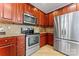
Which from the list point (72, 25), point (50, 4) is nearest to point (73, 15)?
point (72, 25)

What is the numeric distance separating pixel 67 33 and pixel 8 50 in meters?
1.41

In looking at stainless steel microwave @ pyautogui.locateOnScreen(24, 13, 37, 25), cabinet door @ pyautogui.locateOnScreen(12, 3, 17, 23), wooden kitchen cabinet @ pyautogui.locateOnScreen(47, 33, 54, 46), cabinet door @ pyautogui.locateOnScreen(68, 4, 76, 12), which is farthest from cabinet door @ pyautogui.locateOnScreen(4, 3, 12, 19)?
cabinet door @ pyautogui.locateOnScreen(68, 4, 76, 12)

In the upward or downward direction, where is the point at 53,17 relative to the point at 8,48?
upward

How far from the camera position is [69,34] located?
318 centimetres

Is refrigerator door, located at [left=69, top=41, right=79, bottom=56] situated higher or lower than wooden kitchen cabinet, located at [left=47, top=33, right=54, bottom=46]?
lower

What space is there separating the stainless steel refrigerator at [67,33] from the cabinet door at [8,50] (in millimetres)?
949

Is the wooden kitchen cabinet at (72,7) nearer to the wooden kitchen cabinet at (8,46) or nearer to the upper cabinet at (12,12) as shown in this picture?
the upper cabinet at (12,12)

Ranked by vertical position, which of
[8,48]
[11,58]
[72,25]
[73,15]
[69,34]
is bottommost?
[11,58]

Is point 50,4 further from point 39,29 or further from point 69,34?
point 69,34

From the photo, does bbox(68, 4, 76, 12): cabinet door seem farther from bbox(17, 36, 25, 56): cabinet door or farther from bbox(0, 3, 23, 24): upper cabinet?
bbox(17, 36, 25, 56): cabinet door

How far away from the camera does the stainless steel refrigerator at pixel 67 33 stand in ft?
9.91

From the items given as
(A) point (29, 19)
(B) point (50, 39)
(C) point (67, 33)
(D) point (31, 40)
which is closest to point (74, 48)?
(C) point (67, 33)

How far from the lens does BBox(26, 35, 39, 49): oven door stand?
10.4ft

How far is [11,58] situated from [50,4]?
1202 millimetres
